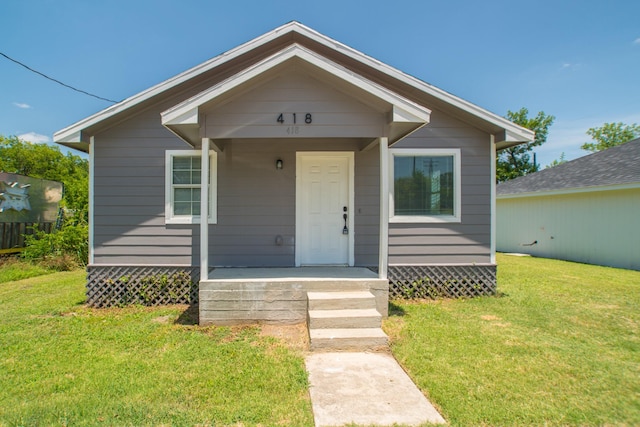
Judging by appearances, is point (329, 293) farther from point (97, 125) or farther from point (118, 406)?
point (97, 125)

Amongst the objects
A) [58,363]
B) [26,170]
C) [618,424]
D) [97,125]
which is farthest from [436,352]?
[26,170]

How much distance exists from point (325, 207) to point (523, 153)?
35442mm

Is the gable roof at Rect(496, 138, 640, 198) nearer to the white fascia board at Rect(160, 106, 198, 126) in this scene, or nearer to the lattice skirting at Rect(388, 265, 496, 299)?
the lattice skirting at Rect(388, 265, 496, 299)

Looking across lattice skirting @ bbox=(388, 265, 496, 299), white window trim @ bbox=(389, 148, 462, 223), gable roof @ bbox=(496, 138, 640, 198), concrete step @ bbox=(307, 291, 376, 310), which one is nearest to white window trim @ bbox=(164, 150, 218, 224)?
concrete step @ bbox=(307, 291, 376, 310)

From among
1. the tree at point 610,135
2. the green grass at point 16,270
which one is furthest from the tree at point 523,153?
the green grass at point 16,270

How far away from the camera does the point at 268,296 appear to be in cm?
486

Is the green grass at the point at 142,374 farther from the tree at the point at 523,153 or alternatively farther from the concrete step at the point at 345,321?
the tree at the point at 523,153

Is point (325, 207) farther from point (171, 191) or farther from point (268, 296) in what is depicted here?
point (171, 191)

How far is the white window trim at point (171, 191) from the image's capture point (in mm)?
6230

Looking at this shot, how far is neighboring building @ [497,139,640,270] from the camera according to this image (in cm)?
1018

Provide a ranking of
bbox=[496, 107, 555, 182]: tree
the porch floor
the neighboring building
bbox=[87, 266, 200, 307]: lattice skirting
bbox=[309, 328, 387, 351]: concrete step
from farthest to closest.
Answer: bbox=[496, 107, 555, 182]: tree
the neighboring building
bbox=[87, 266, 200, 307]: lattice skirting
the porch floor
bbox=[309, 328, 387, 351]: concrete step

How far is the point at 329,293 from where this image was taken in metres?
4.88

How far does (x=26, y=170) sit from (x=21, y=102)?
8166mm

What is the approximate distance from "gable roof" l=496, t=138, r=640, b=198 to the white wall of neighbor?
361 millimetres
